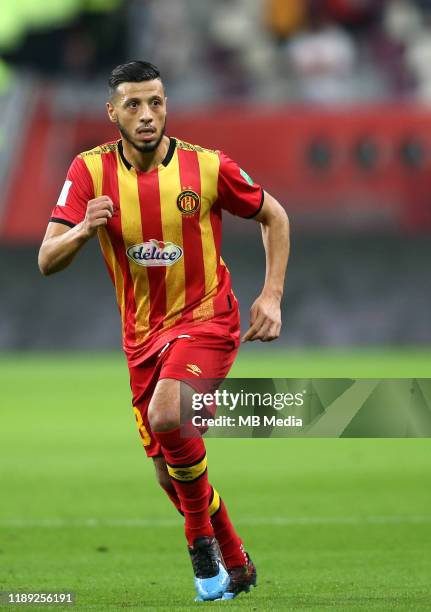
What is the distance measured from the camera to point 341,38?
2444cm

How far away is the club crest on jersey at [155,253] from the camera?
5.61 metres

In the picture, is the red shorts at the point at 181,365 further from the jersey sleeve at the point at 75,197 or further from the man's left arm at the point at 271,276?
the jersey sleeve at the point at 75,197

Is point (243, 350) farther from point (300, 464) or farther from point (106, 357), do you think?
point (300, 464)

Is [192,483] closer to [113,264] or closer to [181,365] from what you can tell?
[181,365]

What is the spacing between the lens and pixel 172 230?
5602 millimetres

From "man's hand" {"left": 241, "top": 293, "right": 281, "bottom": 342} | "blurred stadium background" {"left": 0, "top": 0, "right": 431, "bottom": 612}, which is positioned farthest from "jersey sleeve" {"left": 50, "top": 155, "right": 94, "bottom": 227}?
"blurred stadium background" {"left": 0, "top": 0, "right": 431, "bottom": 612}

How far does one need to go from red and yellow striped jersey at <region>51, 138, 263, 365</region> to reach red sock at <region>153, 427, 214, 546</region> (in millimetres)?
410

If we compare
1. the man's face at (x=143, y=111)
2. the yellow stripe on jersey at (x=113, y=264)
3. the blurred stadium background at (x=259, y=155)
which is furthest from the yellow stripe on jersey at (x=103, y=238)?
the blurred stadium background at (x=259, y=155)

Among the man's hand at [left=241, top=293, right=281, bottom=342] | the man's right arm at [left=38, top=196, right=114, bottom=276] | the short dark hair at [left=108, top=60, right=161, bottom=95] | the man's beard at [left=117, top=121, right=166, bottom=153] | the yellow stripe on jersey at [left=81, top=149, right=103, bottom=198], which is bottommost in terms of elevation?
the man's hand at [left=241, top=293, right=281, bottom=342]

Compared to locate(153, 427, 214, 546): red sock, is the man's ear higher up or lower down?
higher up

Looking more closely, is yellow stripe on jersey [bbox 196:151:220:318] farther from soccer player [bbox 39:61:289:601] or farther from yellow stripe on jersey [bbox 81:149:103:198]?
yellow stripe on jersey [bbox 81:149:103:198]

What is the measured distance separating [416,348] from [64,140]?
21.0 ft

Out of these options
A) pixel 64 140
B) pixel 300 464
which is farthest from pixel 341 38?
pixel 300 464

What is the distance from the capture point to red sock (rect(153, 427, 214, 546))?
5.48 m
